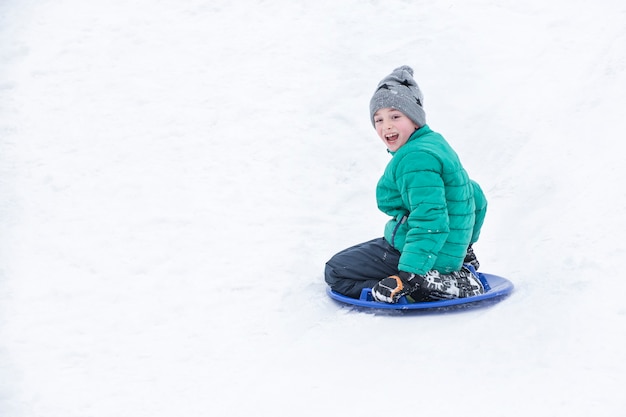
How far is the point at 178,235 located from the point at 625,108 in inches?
131

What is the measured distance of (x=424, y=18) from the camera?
6945 millimetres

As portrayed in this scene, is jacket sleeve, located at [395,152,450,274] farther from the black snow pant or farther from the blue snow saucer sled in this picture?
the black snow pant

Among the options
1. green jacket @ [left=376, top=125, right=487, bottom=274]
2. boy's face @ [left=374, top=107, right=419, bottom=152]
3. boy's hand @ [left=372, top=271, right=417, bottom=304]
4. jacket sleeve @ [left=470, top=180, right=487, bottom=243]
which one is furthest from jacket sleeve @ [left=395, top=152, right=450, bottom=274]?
jacket sleeve @ [left=470, top=180, right=487, bottom=243]

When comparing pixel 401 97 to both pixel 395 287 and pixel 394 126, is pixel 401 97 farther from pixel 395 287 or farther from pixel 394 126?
pixel 395 287

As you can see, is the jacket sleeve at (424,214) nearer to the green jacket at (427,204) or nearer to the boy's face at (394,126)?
the green jacket at (427,204)

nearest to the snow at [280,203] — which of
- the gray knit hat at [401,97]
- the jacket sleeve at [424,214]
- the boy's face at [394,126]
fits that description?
the jacket sleeve at [424,214]

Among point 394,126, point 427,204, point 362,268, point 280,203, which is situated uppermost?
point 394,126

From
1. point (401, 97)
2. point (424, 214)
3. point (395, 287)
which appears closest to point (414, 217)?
point (424, 214)

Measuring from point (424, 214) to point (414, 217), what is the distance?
6 cm

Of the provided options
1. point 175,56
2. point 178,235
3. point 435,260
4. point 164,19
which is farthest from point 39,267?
point 164,19

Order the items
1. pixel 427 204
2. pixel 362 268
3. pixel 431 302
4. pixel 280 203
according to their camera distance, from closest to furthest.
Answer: pixel 427 204 < pixel 431 302 < pixel 362 268 < pixel 280 203

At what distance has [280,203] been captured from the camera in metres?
4.70

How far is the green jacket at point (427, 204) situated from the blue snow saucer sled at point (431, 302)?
7.5 inches

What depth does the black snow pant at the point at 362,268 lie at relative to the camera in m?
3.74
